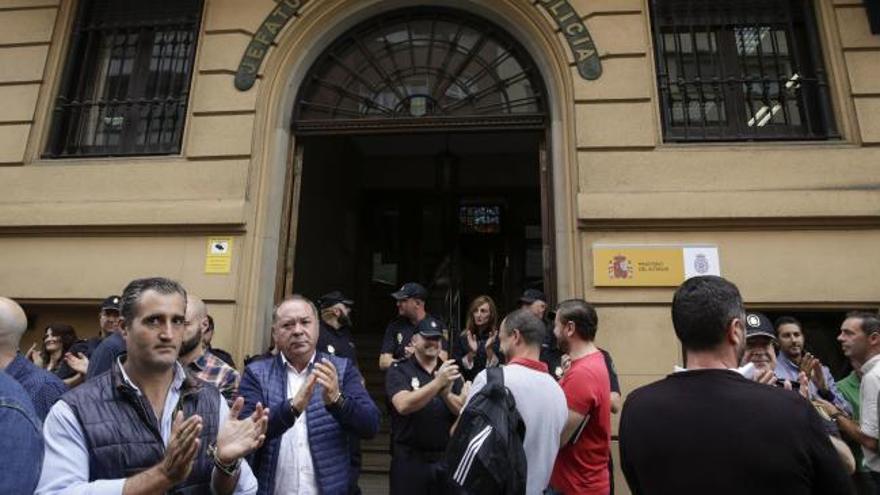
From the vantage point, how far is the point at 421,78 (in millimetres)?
8133

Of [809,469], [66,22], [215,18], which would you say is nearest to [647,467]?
[809,469]

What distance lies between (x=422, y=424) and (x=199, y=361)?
1.66m

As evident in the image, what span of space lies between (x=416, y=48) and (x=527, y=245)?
19.6ft

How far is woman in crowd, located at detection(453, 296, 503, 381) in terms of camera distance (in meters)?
5.68

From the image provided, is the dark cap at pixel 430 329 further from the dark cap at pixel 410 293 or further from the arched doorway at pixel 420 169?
the arched doorway at pixel 420 169

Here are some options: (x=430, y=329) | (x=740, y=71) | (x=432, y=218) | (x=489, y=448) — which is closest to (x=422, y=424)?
(x=430, y=329)

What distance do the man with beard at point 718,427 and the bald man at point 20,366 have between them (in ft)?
9.44

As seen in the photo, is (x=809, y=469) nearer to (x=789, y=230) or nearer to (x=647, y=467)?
(x=647, y=467)

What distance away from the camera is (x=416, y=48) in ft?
27.2

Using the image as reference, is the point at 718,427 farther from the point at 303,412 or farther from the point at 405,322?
the point at 405,322

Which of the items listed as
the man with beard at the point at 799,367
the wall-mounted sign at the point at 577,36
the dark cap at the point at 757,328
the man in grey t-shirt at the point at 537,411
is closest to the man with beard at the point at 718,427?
the man in grey t-shirt at the point at 537,411

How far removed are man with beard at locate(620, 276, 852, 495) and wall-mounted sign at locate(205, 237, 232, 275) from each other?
6102 millimetres

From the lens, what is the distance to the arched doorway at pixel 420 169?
789 cm

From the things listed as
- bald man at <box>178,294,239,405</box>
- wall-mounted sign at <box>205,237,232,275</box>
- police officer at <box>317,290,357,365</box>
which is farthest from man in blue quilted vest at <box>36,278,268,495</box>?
wall-mounted sign at <box>205,237,232,275</box>
